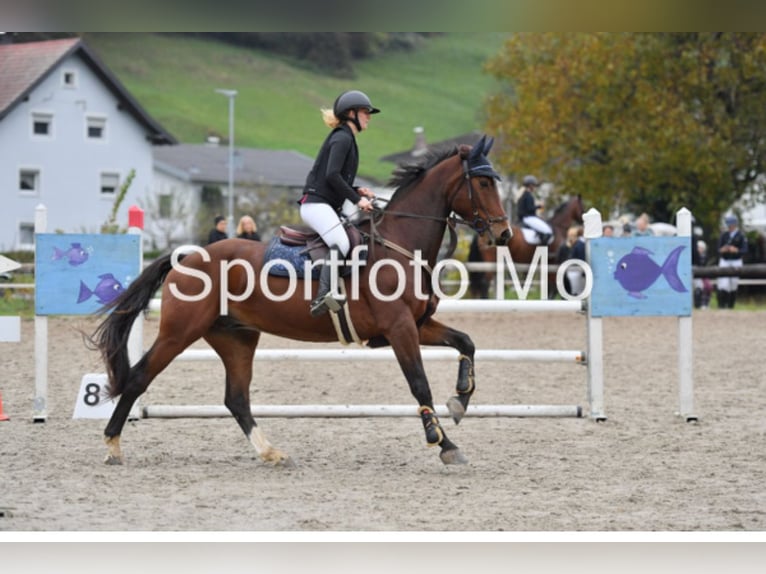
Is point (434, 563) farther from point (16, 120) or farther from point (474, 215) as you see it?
point (16, 120)

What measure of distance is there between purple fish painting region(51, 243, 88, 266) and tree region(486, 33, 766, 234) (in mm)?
20997

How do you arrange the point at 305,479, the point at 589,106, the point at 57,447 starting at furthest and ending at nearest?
the point at 589,106 → the point at 57,447 → the point at 305,479

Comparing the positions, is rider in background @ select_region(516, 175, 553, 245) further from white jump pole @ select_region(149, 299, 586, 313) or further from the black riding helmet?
the black riding helmet

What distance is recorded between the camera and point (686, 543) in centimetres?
470

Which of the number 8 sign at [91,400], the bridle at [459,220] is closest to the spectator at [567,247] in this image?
the number 8 sign at [91,400]

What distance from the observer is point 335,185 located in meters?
7.13

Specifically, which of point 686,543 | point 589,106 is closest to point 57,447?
point 686,543

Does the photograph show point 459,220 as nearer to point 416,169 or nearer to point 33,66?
point 416,169

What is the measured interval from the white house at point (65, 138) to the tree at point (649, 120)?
889 inches

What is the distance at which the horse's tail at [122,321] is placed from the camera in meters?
7.52

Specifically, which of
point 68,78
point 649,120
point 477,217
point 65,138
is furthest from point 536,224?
point 65,138

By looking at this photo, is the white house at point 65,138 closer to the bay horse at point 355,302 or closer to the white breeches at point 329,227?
the bay horse at point 355,302

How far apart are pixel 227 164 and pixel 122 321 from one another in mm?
66269

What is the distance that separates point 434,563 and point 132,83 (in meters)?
85.1
